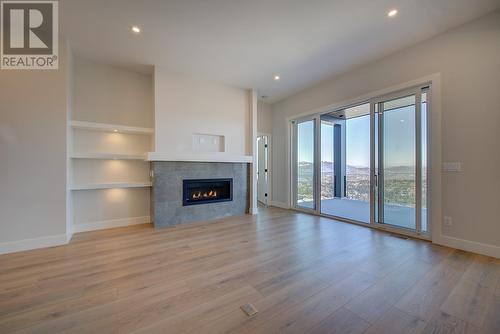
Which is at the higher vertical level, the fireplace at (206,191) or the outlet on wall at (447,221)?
the fireplace at (206,191)

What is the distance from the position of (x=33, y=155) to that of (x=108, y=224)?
164 cm

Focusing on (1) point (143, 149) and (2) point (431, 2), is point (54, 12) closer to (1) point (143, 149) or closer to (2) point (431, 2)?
(1) point (143, 149)

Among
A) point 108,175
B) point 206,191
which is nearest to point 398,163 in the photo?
point 206,191

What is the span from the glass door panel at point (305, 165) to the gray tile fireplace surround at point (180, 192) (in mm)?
1510

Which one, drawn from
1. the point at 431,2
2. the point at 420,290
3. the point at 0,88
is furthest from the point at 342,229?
the point at 0,88

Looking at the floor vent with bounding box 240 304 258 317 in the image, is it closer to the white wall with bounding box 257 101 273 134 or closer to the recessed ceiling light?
the recessed ceiling light

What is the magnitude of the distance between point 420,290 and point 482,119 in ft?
8.00

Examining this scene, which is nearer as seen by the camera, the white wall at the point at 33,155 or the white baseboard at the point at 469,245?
the white baseboard at the point at 469,245

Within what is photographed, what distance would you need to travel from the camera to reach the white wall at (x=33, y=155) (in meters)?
2.72

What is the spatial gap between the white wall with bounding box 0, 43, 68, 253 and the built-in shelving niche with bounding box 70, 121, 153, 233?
381 mm

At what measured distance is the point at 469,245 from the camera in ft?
8.87

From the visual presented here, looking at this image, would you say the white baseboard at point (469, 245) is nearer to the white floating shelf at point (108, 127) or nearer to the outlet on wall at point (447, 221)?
the outlet on wall at point (447, 221)

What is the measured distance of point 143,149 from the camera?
4.21m

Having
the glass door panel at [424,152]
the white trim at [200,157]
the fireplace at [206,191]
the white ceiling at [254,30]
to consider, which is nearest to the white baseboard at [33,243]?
the white trim at [200,157]
